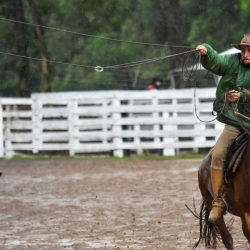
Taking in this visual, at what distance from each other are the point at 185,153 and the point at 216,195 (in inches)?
613

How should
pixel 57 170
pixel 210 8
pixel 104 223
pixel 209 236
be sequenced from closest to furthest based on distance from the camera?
1. pixel 209 236
2. pixel 104 223
3. pixel 57 170
4. pixel 210 8

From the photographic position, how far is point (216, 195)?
8.28 m

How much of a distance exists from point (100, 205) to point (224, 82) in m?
5.34

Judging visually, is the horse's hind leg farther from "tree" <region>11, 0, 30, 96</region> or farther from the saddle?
"tree" <region>11, 0, 30, 96</region>

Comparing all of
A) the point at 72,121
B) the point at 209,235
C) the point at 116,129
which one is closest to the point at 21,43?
the point at 72,121

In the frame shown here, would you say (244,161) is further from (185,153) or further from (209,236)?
(185,153)

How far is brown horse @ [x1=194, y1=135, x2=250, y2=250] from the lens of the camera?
777cm

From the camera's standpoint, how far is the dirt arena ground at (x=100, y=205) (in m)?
9.79

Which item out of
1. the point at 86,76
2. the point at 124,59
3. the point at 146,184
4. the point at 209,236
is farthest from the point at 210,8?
the point at 209,236

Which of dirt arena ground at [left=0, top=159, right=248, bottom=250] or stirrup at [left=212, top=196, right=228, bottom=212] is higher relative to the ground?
stirrup at [left=212, top=196, right=228, bottom=212]

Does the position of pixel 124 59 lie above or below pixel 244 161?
below

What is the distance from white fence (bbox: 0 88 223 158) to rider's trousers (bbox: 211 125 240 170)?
1471cm

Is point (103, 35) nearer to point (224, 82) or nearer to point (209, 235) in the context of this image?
point (209, 235)

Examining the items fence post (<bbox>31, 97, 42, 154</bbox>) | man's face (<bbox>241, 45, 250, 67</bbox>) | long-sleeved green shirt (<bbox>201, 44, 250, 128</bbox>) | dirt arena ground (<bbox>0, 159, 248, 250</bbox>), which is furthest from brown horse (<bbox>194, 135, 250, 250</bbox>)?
fence post (<bbox>31, 97, 42, 154</bbox>)
